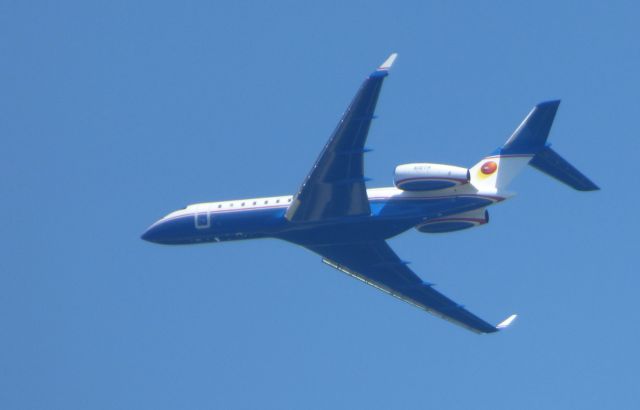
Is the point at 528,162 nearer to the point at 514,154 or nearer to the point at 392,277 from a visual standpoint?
the point at 514,154

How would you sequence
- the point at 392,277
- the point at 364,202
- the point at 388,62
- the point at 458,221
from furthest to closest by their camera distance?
the point at 392,277 → the point at 458,221 → the point at 364,202 → the point at 388,62

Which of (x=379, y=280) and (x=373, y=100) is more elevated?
(x=373, y=100)

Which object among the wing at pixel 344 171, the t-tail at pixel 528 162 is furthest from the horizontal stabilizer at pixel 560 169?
the wing at pixel 344 171

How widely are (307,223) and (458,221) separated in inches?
253

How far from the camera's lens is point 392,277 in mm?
71250

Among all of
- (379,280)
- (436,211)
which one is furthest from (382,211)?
(379,280)

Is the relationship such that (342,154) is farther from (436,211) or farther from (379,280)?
(379,280)

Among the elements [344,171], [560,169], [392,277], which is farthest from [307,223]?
[560,169]

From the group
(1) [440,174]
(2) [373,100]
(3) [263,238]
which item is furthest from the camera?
(3) [263,238]

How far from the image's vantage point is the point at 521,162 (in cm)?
6353

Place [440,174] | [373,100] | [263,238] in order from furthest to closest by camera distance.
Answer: [263,238] < [440,174] < [373,100]

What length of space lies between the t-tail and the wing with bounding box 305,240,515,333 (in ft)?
22.8

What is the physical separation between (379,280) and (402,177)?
403 inches

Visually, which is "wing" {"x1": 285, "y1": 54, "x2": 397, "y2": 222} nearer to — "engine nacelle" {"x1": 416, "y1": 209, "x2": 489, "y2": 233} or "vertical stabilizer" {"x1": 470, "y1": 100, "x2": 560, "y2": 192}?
"engine nacelle" {"x1": 416, "y1": 209, "x2": 489, "y2": 233}
